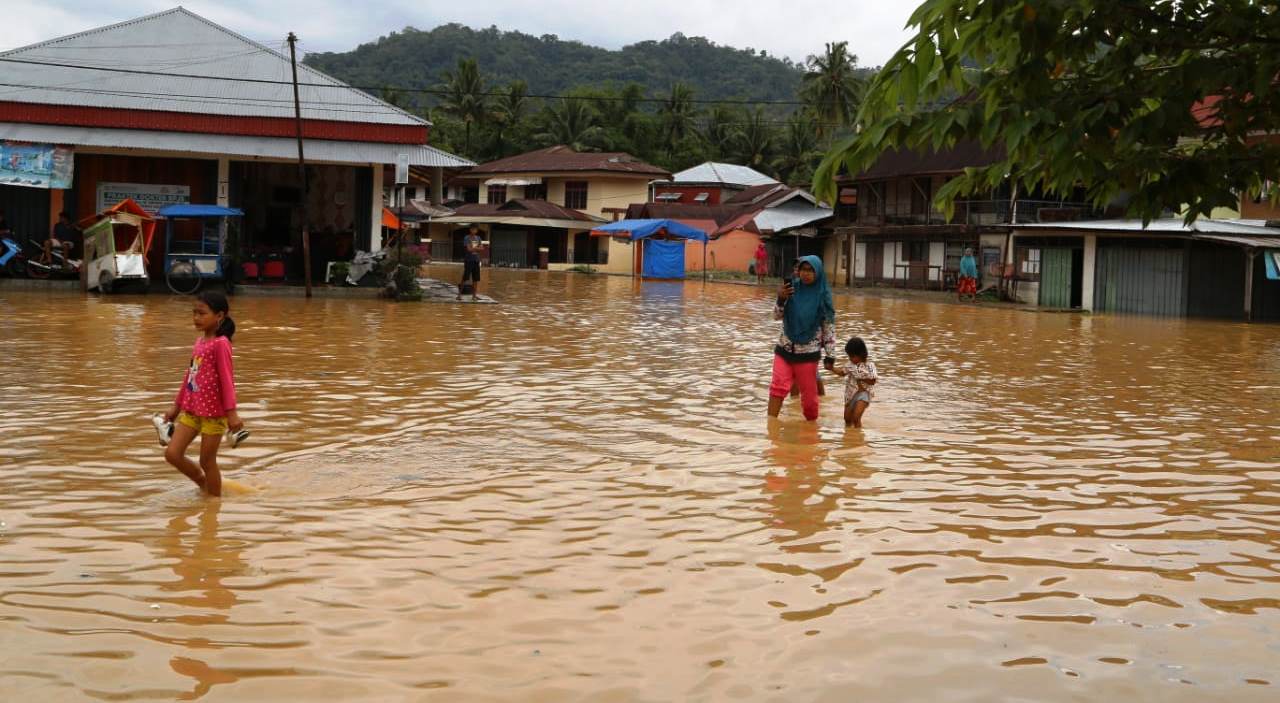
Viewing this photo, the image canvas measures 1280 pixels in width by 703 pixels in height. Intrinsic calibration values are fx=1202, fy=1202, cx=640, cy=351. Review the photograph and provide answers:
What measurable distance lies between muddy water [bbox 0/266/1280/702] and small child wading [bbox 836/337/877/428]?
247 mm

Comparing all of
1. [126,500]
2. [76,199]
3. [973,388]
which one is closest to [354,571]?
[126,500]

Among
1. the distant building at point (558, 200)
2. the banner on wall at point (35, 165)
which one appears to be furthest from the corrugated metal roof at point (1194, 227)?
the distant building at point (558, 200)

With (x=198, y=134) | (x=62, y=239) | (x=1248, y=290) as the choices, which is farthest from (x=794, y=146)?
(x=62, y=239)

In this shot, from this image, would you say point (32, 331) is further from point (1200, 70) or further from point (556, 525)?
point (1200, 70)

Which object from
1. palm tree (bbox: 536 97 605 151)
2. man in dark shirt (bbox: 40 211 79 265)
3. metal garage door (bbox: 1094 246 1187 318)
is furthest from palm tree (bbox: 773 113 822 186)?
man in dark shirt (bbox: 40 211 79 265)

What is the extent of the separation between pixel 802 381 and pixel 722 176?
61.1 metres

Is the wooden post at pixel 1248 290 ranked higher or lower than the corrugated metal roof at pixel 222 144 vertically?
lower

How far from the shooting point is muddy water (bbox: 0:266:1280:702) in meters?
4.53

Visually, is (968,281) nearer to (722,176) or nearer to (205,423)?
(722,176)

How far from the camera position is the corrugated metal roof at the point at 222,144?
86.0 ft

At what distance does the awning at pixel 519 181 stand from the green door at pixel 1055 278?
37.8 meters

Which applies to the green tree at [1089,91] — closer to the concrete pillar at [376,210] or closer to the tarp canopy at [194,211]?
the tarp canopy at [194,211]

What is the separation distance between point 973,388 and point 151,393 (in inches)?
351

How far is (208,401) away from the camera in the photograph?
7.11m
